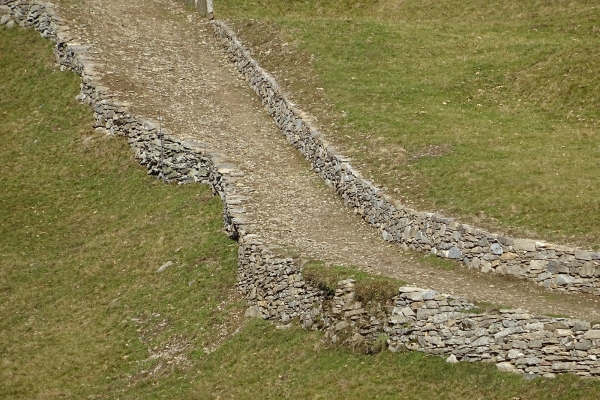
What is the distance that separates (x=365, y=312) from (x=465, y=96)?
15691 mm

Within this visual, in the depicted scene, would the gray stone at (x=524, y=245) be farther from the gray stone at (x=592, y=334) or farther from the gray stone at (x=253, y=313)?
the gray stone at (x=253, y=313)

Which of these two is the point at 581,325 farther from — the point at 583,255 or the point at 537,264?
the point at 537,264

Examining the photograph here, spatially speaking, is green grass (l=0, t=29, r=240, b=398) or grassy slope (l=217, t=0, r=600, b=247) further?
green grass (l=0, t=29, r=240, b=398)

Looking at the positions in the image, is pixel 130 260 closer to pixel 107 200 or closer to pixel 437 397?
pixel 107 200

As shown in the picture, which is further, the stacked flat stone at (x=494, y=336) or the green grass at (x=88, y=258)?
the green grass at (x=88, y=258)

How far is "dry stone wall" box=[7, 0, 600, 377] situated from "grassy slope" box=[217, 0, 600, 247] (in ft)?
5.21

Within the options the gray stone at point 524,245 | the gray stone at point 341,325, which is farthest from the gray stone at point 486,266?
the gray stone at point 341,325

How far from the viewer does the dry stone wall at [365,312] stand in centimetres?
2872

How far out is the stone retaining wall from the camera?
30703mm

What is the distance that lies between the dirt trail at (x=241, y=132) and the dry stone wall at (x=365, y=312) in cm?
62

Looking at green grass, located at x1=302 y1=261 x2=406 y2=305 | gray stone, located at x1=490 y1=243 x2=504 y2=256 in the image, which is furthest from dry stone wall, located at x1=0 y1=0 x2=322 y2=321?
gray stone, located at x1=490 y1=243 x2=504 y2=256

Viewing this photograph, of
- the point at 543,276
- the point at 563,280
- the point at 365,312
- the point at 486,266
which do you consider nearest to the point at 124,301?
the point at 365,312

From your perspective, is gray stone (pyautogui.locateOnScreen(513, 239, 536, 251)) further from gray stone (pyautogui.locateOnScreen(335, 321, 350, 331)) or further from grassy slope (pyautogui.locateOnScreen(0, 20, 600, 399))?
gray stone (pyautogui.locateOnScreen(335, 321, 350, 331))

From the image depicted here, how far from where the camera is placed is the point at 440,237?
3356cm
